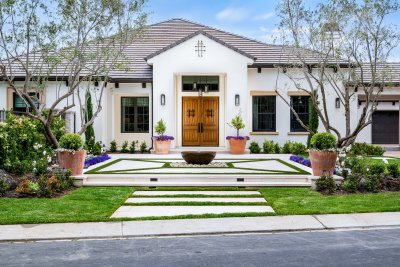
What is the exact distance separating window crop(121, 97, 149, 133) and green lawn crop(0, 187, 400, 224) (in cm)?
1226

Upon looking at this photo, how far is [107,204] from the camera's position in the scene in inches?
408

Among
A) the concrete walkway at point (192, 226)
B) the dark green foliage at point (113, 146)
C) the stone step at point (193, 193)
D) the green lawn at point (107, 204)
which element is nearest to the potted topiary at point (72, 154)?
the green lawn at point (107, 204)

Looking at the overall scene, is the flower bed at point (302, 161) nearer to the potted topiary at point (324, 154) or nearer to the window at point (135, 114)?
the potted topiary at point (324, 154)


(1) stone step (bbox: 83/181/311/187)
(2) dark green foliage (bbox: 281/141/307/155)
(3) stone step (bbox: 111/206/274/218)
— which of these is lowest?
(3) stone step (bbox: 111/206/274/218)

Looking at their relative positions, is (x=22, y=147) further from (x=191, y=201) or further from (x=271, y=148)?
(x=271, y=148)

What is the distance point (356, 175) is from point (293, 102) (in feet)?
38.8

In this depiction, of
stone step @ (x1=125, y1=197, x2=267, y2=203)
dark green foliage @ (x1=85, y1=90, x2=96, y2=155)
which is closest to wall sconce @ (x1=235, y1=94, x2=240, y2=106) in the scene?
dark green foliage @ (x1=85, y1=90, x2=96, y2=155)

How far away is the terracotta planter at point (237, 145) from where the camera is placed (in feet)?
69.8

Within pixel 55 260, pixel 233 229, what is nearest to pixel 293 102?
pixel 233 229

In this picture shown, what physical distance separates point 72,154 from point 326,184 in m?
6.73

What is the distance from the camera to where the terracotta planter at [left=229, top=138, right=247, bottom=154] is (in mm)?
21266

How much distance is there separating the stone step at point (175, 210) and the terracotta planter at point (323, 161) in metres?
3.45

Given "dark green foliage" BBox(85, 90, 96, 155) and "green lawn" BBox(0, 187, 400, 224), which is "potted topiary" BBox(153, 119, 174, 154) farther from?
"green lawn" BBox(0, 187, 400, 224)

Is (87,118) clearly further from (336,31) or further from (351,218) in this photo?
(351,218)
